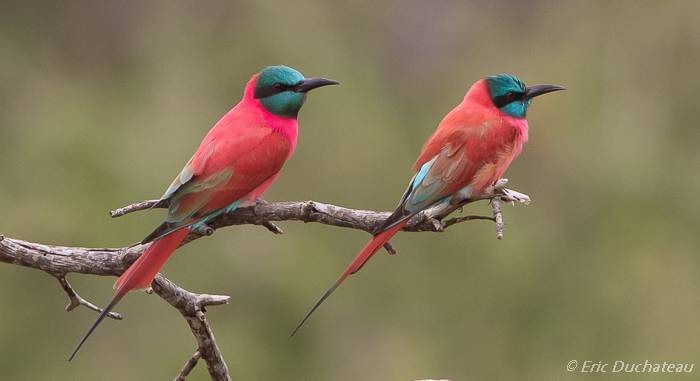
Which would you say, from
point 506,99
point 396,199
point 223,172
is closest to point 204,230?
point 223,172

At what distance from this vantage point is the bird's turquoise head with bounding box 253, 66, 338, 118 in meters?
1.95

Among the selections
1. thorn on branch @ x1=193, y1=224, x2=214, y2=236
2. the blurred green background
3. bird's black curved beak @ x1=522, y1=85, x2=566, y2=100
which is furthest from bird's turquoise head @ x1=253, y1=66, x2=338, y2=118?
the blurred green background

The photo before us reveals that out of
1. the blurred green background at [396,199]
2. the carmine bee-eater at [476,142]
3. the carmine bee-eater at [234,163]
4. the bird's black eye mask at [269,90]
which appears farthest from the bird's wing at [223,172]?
the blurred green background at [396,199]

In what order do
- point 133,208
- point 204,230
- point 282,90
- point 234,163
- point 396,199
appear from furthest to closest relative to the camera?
point 396,199 → point 282,90 → point 234,163 → point 204,230 → point 133,208

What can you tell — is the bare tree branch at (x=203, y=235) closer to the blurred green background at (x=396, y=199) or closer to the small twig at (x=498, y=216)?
the small twig at (x=498, y=216)

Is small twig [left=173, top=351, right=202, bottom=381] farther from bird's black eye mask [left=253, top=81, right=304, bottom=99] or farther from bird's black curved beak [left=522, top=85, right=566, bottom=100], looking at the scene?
bird's black curved beak [left=522, top=85, right=566, bottom=100]

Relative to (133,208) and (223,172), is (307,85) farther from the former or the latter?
(133,208)

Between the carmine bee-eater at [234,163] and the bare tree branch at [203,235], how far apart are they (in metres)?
0.05

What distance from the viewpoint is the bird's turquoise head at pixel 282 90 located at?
6.40 ft

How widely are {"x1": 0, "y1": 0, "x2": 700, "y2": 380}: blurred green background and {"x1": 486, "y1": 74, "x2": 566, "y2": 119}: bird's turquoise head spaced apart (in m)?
2.36

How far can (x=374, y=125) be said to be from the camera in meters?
5.04

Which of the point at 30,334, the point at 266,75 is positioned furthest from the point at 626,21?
the point at 30,334

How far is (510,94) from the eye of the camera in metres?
2.00

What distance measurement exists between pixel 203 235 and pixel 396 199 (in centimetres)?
314
